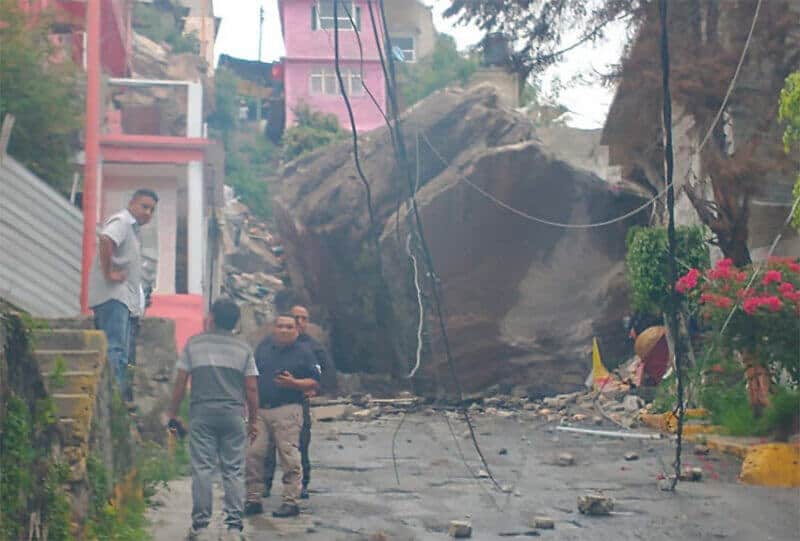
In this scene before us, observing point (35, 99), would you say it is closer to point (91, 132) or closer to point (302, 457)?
point (91, 132)

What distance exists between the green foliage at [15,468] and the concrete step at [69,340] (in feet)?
5.24

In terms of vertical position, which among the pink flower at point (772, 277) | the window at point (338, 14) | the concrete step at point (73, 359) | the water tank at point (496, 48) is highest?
the water tank at point (496, 48)

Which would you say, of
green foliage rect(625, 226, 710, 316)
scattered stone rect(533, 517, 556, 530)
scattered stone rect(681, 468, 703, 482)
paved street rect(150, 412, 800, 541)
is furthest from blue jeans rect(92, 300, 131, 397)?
green foliage rect(625, 226, 710, 316)

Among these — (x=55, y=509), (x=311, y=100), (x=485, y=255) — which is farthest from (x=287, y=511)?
(x=311, y=100)

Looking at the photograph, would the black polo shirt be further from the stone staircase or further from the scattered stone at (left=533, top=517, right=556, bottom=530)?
the scattered stone at (left=533, top=517, right=556, bottom=530)

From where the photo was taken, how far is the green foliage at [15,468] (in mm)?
6094

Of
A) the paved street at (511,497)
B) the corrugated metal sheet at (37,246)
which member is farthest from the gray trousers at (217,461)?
the corrugated metal sheet at (37,246)

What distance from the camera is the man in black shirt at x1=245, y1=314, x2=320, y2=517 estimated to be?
358 inches

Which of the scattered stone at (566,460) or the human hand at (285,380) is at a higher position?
the human hand at (285,380)

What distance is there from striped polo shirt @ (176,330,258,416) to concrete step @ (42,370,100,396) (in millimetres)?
606

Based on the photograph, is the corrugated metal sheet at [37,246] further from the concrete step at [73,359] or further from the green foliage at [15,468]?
the green foliage at [15,468]

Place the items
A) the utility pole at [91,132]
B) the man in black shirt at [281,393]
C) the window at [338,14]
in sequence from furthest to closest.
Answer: the utility pole at [91,132] < the man in black shirt at [281,393] < the window at [338,14]

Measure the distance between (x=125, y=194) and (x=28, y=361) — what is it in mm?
17255

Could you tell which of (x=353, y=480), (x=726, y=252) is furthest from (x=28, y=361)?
(x=726, y=252)
